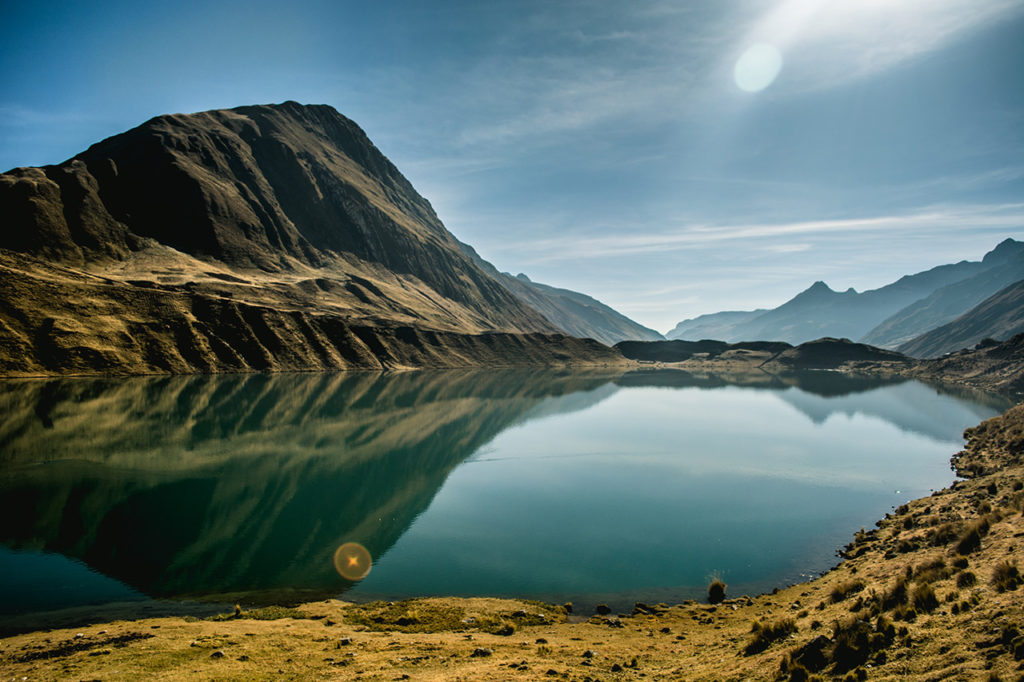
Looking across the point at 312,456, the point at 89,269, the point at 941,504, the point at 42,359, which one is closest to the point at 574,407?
the point at 312,456

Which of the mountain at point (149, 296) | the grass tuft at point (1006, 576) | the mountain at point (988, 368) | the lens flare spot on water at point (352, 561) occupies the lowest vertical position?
the lens flare spot on water at point (352, 561)

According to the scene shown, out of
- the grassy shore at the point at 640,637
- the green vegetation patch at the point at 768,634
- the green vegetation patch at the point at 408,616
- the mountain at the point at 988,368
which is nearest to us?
the grassy shore at the point at 640,637

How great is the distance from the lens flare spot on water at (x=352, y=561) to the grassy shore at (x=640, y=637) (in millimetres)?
3776

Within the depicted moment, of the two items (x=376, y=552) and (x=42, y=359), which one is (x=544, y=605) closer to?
(x=376, y=552)

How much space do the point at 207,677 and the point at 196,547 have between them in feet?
57.5

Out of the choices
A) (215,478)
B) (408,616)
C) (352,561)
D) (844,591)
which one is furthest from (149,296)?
(844,591)

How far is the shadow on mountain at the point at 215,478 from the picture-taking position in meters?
25.2

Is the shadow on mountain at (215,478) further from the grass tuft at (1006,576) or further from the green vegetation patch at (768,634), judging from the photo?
the grass tuft at (1006,576)

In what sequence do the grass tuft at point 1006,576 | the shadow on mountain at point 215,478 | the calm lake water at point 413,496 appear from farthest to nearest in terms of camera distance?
the shadow on mountain at point 215,478, the calm lake water at point 413,496, the grass tuft at point 1006,576

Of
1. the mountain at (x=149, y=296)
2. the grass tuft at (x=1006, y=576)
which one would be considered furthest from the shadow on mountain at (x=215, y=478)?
the grass tuft at (x=1006, y=576)

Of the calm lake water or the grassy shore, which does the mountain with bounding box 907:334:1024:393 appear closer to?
the calm lake water

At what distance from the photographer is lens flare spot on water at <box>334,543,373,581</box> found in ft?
82.1

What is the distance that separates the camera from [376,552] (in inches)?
1101

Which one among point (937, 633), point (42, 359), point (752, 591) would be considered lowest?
point (752, 591)
